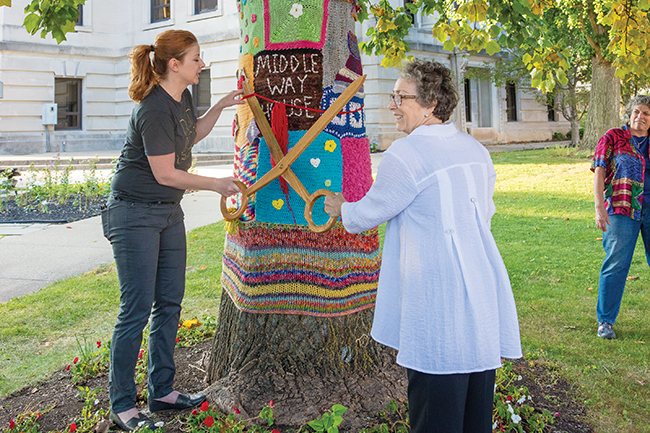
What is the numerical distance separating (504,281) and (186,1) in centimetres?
2224

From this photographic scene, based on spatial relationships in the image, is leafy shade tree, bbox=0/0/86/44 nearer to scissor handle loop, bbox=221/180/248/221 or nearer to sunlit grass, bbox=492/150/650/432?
scissor handle loop, bbox=221/180/248/221

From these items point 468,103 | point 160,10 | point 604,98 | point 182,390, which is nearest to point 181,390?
point 182,390

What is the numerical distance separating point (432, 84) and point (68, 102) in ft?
76.2

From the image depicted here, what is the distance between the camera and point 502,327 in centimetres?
225

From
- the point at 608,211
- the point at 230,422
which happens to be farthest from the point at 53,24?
the point at 608,211

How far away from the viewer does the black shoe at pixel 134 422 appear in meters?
2.81

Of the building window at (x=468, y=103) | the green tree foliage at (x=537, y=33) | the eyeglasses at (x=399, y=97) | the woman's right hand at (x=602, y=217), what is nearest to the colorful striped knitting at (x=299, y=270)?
the eyeglasses at (x=399, y=97)

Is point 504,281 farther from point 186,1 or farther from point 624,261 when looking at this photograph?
point 186,1

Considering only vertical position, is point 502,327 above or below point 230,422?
above

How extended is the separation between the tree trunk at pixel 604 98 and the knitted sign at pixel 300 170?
14378 millimetres

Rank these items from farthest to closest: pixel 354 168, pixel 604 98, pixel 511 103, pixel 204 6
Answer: pixel 511 103
pixel 204 6
pixel 604 98
pixel 354 168

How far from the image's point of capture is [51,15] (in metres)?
3.78

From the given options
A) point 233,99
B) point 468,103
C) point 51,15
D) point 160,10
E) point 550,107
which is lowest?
point 233,99

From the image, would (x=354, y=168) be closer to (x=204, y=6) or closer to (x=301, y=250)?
(x=301, y=250)
